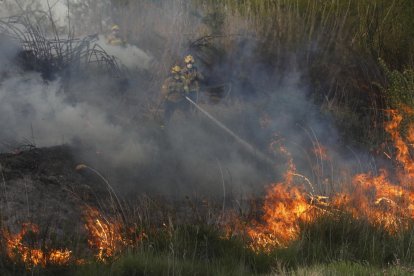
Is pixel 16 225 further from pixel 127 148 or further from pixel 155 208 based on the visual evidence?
pixel 127 148

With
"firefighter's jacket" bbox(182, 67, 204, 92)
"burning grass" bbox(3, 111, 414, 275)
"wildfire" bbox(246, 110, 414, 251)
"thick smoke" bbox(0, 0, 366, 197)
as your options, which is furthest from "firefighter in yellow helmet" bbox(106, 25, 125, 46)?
"burning grass" bbox(3, 111, 414, 275)

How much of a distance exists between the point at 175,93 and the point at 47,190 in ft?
8.01

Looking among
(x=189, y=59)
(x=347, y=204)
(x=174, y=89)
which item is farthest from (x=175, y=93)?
(x=347, y=204)

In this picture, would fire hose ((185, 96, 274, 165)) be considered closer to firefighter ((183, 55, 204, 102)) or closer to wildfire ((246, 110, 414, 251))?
firefighter ((183, 55, 204, 102))

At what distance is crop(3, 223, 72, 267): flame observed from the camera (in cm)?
367

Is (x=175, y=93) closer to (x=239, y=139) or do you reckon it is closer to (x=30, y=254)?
(x=239, y=139)

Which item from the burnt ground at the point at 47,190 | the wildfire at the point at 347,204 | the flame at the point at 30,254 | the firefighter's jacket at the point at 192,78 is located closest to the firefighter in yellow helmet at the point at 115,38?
the firefighter's jacket at the point at 192,78

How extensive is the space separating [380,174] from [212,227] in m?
2.63

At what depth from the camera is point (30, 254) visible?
3.71 meters

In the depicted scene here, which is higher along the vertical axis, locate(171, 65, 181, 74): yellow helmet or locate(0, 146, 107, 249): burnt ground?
locate(171, 65, 181, 74): yellow helmet

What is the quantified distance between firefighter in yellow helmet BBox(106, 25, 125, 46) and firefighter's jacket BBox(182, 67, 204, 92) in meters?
1.04

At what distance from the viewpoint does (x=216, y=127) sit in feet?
22.7

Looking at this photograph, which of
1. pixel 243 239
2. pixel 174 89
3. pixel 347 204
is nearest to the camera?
pixel 243 239

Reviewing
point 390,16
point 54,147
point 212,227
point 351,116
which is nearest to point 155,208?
point 212,227
